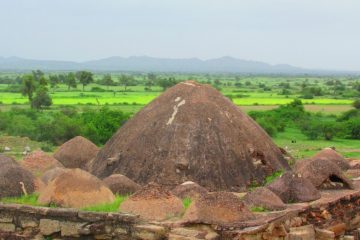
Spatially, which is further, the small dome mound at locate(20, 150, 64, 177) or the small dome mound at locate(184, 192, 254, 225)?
the small dome mound at locate(20, 150, 64, 177)

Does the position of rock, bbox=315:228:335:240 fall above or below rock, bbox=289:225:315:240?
below

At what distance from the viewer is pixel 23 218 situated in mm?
8125

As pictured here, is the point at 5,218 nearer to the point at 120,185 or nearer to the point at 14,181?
the point at 14,181

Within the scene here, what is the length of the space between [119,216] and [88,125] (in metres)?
18.9

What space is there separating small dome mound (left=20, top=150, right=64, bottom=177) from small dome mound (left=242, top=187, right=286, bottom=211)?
4011 millimetres

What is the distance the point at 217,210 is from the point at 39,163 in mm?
4928

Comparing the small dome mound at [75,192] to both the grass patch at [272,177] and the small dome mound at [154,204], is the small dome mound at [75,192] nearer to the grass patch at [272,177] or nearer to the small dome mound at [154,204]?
the small dome mound at [154,204]

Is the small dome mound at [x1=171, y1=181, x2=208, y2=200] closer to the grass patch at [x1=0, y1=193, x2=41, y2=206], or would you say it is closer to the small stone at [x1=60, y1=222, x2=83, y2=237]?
the small stone at [x1=60, y1=222, x2=83, y2=237]

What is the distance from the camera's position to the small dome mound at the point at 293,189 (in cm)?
897

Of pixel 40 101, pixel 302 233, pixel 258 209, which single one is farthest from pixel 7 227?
pixel 40 101

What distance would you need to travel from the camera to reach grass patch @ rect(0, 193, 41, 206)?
833 cm

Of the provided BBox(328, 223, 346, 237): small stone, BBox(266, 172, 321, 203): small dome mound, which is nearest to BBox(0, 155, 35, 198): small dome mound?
Result: BBox(266, 172, 321, 203): small dome mound

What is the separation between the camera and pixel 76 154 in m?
11.7

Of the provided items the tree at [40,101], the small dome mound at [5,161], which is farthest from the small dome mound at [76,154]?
the tree at [40,101]
